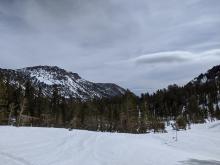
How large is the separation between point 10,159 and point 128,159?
23.7 feet

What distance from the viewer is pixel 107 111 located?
143 metres

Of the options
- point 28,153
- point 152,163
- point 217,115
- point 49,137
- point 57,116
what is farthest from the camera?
point 217,115

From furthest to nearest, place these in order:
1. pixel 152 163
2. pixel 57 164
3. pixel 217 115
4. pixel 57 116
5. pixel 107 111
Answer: pixel 217 115
pixel 107 111
pixel 57 116
pixel 152 163
pixel 57 164

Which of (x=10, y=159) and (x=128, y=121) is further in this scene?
(x=128, y=121)

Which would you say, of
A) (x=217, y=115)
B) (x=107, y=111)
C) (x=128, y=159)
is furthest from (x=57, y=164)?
(x=217, y=115)

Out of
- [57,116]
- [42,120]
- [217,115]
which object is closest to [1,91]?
[42,120]

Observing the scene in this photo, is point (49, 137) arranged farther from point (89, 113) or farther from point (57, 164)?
point (89, 113)

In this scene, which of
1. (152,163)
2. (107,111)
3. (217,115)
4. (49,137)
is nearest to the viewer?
(152,163)

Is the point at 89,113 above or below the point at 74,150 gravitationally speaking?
above

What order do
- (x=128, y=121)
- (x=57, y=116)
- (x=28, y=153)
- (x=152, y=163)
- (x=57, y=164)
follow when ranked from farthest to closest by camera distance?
(x=57, y=116), (x=128, y=121), (x=28, y=153), (x=152, y=163), (x=57, y=164)

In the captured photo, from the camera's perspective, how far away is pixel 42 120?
390ft

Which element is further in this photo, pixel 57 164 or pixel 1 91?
pixel 1 91

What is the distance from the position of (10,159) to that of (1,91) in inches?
2371

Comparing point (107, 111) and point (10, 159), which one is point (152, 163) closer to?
point (10, 159)
